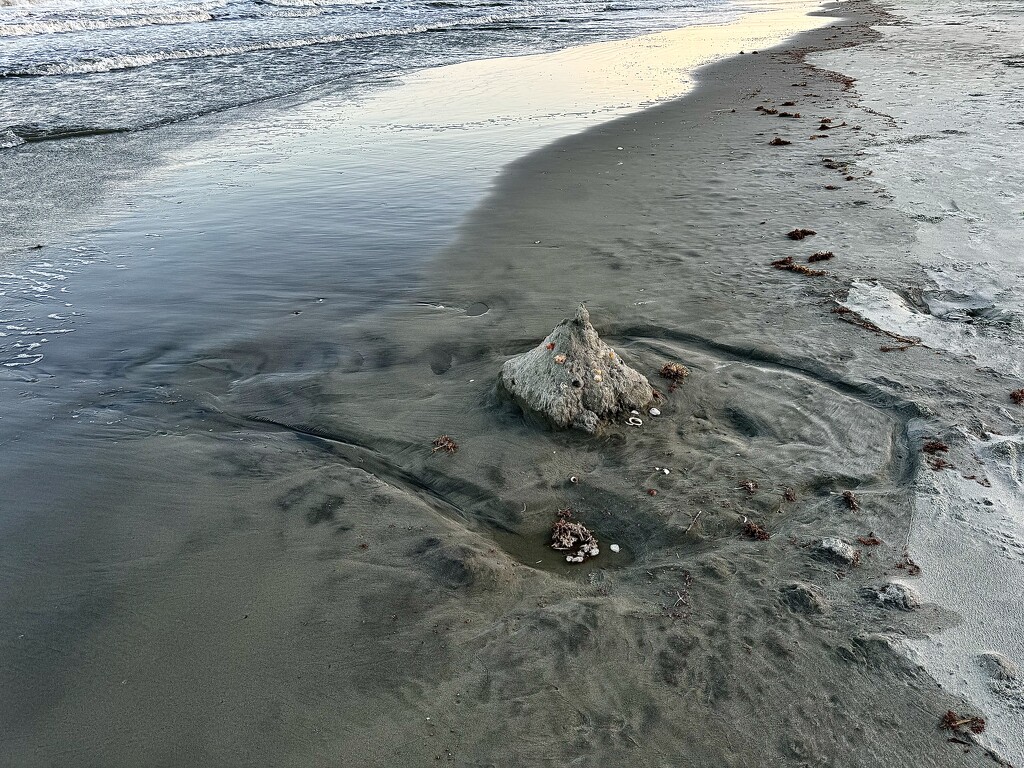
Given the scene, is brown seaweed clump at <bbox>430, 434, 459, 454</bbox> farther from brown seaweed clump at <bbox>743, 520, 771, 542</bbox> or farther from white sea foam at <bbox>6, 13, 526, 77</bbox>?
white sea foam at <bbox>6, 13, 526, 77</bbox>

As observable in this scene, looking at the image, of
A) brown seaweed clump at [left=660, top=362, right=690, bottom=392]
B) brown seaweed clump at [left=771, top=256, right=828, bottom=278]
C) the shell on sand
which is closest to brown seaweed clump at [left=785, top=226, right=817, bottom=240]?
brown seaweed clump at [left=771, top=256, right=828, bottom=278]

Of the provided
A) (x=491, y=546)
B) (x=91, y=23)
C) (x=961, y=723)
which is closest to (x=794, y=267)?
(x=491, y=546)

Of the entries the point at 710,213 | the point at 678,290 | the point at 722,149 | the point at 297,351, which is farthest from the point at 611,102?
the point at 297,351

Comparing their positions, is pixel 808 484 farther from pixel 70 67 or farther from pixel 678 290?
pixel 70 67

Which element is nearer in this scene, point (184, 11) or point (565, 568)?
point (565, 568)

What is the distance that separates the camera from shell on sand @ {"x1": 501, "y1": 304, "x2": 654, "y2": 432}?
4.54 metres

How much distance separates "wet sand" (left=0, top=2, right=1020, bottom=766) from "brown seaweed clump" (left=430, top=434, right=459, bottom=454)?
0.05 meters

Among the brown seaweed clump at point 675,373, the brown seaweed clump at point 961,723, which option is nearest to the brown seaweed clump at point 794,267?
the brown seaweed clump at point 675,373

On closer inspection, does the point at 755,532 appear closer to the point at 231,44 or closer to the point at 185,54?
the point at 185,54

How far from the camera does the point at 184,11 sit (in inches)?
1233

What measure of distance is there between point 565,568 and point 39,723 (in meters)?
2.42

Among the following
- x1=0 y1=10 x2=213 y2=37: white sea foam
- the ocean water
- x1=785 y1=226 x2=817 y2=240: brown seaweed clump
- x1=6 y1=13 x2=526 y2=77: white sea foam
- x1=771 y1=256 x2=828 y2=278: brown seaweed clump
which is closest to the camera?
x1=771 y1=256 x2=828 y2=278: brown seaweed clump

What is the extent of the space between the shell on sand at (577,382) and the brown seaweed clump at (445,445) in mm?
555

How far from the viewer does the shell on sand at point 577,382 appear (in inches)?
179
